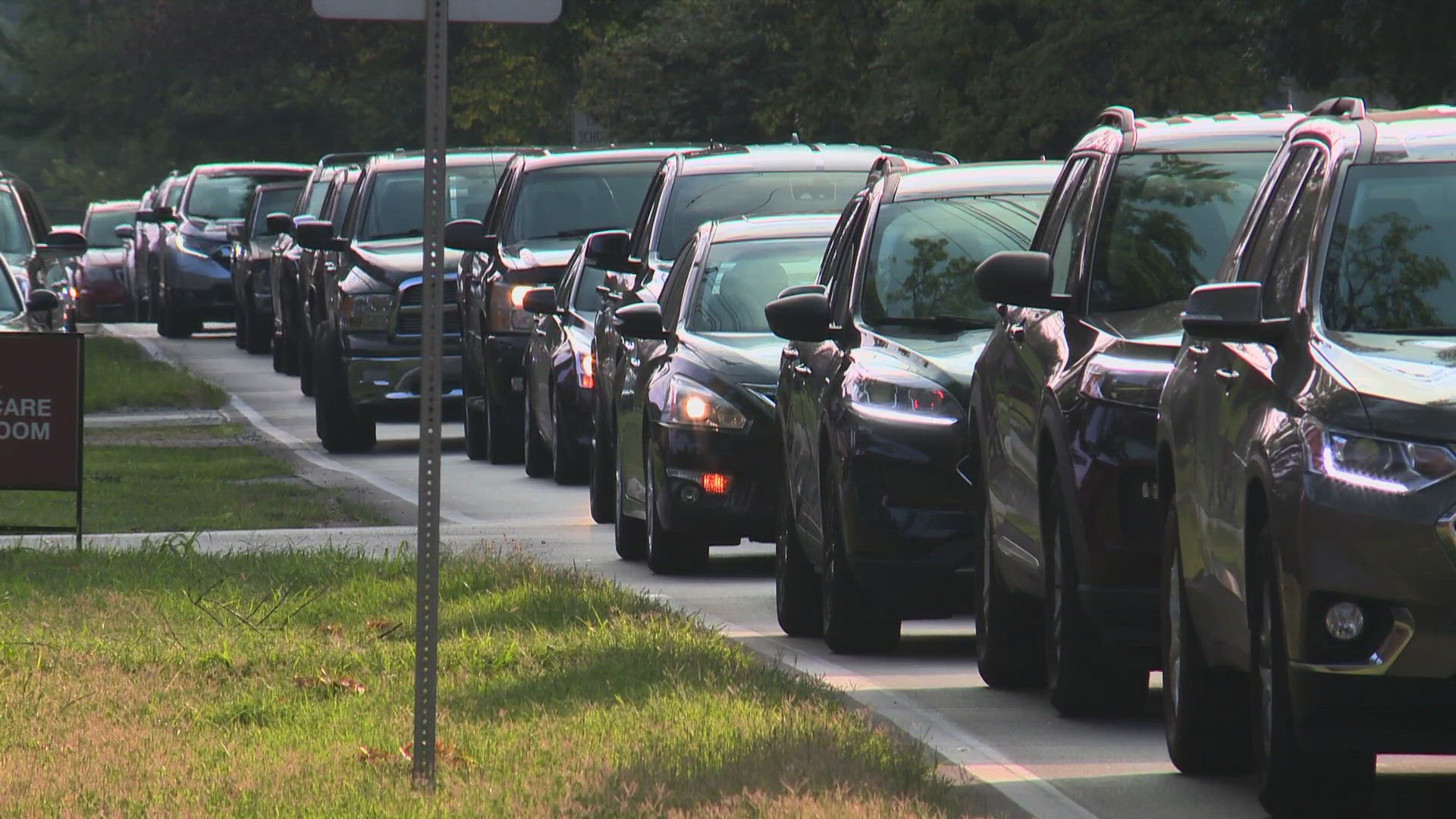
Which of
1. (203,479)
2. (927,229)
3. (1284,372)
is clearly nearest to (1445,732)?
(1284,372)

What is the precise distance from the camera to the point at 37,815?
734 centimetres

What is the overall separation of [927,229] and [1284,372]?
5.03 m

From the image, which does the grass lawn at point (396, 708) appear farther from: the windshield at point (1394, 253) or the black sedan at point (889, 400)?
the windshield at point (1394, 253)

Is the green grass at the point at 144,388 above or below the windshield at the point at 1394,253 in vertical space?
below

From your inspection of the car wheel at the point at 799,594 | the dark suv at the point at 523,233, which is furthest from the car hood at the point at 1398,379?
the dark suv at the point at 523,233

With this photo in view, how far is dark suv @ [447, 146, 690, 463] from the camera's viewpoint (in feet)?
68.8

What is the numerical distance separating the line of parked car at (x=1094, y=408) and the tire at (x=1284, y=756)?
0.03 ft

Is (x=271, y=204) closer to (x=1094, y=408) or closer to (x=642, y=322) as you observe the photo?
(x=642, y=322)

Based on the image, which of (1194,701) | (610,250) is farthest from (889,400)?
(610,250)

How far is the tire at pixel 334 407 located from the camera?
22.8m

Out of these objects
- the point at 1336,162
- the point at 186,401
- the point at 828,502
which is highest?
the point at 1336,162

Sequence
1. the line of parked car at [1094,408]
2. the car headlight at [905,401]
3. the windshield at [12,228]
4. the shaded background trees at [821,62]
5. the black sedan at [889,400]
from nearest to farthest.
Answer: the line of parked car at [1094,408] → the black sedan at [889,400] → the car headlight at [905,401] → the windshield at [12,228] → the shaded background trees at [821,62]

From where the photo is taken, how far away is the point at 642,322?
47.6 feet

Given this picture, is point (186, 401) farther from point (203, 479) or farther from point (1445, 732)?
point (1445, 732)
